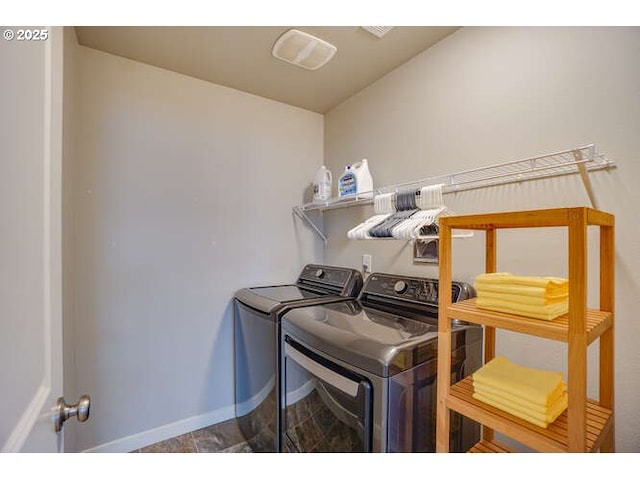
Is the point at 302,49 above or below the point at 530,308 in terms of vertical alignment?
above

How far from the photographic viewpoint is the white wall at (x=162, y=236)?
167 centimetres

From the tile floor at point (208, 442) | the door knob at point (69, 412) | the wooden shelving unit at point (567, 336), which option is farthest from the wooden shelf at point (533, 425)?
the tile floor at point (208, 442)

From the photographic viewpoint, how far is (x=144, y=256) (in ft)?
5.95

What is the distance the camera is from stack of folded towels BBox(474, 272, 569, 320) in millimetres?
756

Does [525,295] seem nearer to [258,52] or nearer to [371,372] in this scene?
[371,372]

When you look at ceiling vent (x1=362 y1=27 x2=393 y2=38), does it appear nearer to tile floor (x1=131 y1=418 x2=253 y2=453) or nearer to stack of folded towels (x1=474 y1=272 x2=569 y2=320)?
stack of folded towels (x1=474 y1=272 x2=569 y2=320)

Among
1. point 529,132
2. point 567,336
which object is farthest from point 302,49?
point 567,336

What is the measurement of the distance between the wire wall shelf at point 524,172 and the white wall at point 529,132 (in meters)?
0.03

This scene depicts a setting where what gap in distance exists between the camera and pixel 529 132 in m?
1.25

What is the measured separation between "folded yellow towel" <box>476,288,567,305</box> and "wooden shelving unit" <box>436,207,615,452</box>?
44 millimetres

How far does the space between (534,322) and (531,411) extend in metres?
0.25

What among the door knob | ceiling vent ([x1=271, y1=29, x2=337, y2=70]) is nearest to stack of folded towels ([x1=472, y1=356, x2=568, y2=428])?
the door knob
